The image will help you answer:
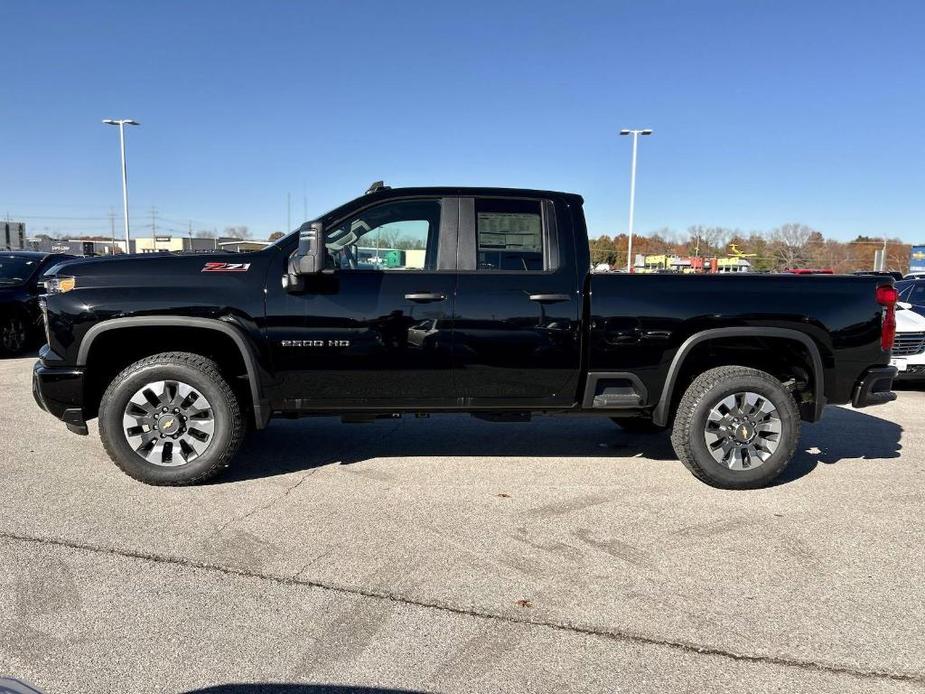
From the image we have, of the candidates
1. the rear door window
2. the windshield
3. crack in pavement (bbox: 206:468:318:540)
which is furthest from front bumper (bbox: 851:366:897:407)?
the windshield

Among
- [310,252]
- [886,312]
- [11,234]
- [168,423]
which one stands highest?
[11,234]

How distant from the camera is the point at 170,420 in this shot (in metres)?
4.35

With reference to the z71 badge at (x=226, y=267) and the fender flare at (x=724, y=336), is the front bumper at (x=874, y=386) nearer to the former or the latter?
the fender flare at (x=724, y=336)

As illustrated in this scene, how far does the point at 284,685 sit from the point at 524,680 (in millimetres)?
879

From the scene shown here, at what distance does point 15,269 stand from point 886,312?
38.4 ft

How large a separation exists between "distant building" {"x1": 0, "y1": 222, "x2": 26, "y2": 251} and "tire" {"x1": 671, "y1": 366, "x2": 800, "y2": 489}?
46.4 metres

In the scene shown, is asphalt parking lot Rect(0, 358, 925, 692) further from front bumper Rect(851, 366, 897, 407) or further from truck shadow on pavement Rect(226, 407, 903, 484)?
front bumper Rect(851, 366, 897, 407)

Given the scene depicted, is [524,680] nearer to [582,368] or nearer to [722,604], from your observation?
[722,604]

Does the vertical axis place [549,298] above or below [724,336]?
above

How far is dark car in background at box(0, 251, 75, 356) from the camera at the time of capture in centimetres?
995

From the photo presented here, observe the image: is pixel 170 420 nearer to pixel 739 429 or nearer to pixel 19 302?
pixel 739 429

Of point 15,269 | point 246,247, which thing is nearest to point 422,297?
point 15,269

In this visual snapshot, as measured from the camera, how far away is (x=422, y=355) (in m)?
4.35

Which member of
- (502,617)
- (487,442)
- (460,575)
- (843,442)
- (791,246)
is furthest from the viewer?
(791,246)
